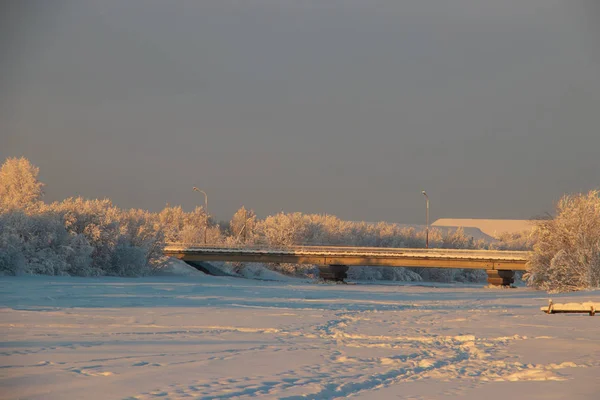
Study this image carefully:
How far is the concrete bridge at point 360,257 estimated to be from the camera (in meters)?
70.9

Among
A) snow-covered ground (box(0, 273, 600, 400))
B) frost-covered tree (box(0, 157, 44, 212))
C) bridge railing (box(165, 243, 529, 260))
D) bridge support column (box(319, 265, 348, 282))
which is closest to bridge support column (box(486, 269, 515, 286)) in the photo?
bridge railing (box(165, 243, 529, 260))

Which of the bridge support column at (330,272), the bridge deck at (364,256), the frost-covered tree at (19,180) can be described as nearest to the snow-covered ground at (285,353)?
the bridge deck at (364,256)

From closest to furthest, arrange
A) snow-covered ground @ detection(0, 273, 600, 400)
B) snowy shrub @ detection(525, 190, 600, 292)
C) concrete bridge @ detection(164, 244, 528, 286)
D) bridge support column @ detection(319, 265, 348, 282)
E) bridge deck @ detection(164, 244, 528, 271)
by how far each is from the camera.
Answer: snow-covered ground @ detection(0, 273, 600, 400) < snowy shrub @ detection(525, 190, 600, 292) < bridge deck @ detection(164, 244, 528, 271) < concrete bridge @ detection(164, 244, 528, 286) < bridge support column @ detection(319, 265, 348, 282)

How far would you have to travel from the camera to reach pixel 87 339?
64.8 feet

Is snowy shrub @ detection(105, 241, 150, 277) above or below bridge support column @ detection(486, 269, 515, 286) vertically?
above

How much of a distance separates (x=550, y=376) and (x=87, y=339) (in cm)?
1183

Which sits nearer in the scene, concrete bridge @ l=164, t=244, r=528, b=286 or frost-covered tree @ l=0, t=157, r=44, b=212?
concrete bridge @ l=164, t=244, r=528, b=286

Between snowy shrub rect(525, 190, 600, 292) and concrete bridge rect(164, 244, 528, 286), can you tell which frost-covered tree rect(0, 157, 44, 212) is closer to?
concrete bridge rect(164, 244, 528, 286)

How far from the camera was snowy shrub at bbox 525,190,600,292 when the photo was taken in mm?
47562

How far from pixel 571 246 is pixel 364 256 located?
1189 inches

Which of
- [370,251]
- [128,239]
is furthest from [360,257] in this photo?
[128,239]

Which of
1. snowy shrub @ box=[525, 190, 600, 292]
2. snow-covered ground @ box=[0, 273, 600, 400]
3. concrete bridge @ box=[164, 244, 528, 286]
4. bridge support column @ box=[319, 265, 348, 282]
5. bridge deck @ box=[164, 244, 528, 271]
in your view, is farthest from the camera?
bridge support column @ box=[319, 265, 348, 282]

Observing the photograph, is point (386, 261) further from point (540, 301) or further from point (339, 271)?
point (540, 301)

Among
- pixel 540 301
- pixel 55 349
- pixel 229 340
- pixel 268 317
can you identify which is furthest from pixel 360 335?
pixel 540 301
